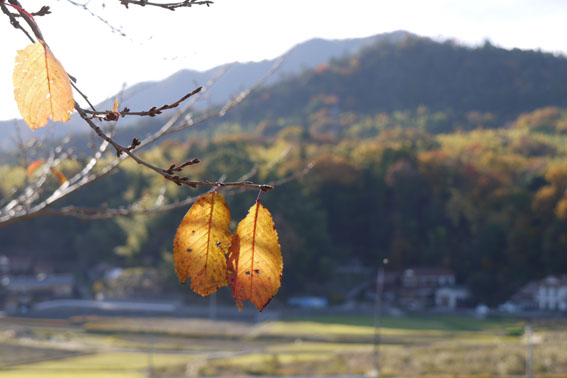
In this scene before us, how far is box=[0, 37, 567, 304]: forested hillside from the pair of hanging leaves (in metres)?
15.7

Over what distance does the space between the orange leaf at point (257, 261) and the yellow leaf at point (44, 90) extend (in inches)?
7.7

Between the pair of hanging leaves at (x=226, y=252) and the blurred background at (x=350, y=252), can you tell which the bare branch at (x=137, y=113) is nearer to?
the pair of hanging leaves at (x=226, y=252)

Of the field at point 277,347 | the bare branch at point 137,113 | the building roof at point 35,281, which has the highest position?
the bare branch at point 137,113

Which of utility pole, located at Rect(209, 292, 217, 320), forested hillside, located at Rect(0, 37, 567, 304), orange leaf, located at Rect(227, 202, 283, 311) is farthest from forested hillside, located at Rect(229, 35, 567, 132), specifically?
orange leaf, located at Rect(227, 202, 283, 311)

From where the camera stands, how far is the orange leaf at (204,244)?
1.94 feet

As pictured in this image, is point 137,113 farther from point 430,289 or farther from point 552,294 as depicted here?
point 552,294

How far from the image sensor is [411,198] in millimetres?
21641

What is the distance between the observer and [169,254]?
18.0m

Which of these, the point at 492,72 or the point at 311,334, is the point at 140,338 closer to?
the point at 311,334

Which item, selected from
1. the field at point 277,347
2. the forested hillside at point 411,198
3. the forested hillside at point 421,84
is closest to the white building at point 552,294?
the forested hillside at point 411,198

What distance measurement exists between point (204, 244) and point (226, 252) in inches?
0.9

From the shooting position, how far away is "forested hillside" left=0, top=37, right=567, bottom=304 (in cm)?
1952

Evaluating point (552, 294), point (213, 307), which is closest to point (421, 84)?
point (552, 294)

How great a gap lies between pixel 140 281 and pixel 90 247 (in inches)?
141
